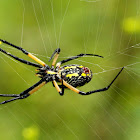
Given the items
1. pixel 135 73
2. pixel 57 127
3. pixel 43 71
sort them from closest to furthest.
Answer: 1. pixel 43 71
2. pixel 135 73
3. pixel 57 127

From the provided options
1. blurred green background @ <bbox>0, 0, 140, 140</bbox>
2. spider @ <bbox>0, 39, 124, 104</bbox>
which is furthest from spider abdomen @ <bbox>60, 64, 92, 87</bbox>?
blurred green background @ <bbox>0, 0, 140, 140</bbox>

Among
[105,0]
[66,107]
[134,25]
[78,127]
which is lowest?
[78,127]

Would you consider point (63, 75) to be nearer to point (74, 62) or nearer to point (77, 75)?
point (77, 75)

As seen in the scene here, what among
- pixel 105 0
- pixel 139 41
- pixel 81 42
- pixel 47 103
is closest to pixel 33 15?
pixel 81 42

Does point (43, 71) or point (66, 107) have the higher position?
point (43, 71)

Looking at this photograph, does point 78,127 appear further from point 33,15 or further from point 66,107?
point 33,15

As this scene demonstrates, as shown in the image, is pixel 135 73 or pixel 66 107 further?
pixel 66 107

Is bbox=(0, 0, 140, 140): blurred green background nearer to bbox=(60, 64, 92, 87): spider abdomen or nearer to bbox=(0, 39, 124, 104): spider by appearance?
bbox=(0, 39, 124, 104): spider
